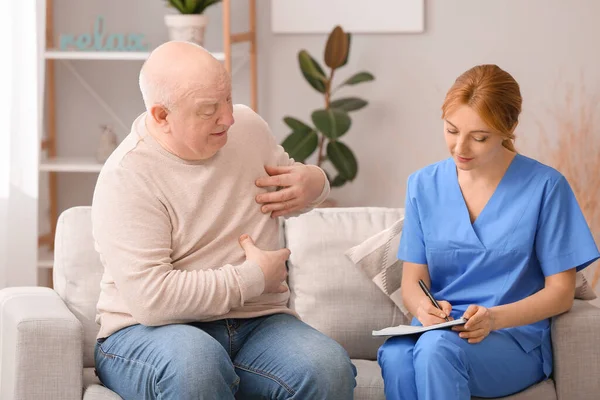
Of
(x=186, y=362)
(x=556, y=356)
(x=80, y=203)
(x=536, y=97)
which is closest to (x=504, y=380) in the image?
(x=556, y=356)

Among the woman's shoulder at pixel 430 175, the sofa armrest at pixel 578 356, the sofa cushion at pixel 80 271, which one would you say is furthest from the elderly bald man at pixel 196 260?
the sofa armrest at pixel 578 356

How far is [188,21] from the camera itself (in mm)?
3621

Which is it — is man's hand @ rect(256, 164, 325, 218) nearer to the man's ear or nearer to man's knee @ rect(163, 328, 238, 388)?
the man's ear

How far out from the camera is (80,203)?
414 centimetres

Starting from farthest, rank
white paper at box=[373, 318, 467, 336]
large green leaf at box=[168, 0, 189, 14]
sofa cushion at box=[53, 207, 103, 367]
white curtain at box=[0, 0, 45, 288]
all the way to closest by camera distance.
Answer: large green leaf at box=[168, 0, 189, 14] → white curtain at box=[0, 0, 45, 288] → sofa cushion at box=[53, 207, 103, 367] → white paper at box=[373, 318, 467, 336]

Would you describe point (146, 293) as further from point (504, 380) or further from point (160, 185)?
point (504, 380)

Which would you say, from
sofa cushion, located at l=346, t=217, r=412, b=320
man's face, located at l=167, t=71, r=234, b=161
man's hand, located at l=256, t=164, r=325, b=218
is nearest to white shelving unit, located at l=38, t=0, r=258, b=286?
sofa cushion, located at l=346, t=217, r=412, b=320

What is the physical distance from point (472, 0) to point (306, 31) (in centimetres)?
71

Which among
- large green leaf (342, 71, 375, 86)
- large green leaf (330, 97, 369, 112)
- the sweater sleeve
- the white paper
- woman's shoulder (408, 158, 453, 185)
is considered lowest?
the white paper

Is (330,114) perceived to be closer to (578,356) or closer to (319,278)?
(319,278)

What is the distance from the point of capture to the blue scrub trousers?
2029 millimetres

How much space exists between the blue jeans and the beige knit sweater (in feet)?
0.14

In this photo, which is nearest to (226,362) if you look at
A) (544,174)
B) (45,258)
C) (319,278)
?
(319,278)

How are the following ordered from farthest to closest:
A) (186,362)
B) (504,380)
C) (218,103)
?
(504,380)
(218,103)
(186,362)
